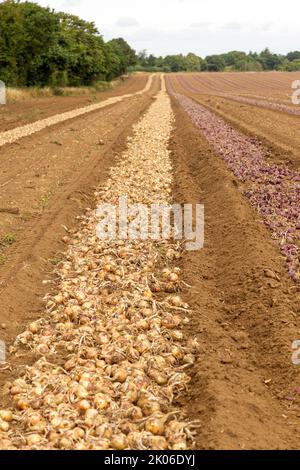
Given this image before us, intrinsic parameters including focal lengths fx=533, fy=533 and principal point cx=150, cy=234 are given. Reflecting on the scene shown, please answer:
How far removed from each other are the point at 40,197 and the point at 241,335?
5816 millimetres

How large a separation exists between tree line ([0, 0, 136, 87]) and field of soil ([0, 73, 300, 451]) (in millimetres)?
25318

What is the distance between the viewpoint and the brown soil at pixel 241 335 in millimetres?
3684

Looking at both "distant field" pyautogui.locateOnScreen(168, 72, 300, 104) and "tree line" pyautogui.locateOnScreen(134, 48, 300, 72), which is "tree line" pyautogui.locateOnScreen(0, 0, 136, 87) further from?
"tree line" pyautogui.locateOnScreen(134, 48, 300, 72)

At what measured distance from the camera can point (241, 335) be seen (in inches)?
197

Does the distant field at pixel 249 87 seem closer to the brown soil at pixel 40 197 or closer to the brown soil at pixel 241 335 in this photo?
the brown soil at pixel 40 197

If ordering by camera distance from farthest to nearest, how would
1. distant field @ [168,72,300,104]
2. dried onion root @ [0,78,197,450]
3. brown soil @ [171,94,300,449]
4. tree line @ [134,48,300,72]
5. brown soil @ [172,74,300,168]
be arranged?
tree line @ [134,48,300,72] < distant field @ [168,72,300,104] < brown soil @ [172,74,300,168] < brown soil @ [171,94,300,449] < dried onion root @ [0,78,197,450]

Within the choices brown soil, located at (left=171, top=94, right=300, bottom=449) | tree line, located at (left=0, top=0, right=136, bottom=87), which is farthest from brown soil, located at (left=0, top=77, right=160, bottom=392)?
tree line, located at (left=0, top=0, right=136, bottom=87)

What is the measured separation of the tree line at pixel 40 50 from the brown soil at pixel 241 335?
2893 cm

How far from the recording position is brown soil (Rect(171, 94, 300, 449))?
3.68m

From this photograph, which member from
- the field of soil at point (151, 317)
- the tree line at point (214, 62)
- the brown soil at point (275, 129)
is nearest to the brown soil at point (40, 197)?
the field of soil at point (151, 317)

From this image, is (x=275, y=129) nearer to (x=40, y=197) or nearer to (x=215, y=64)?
(x=40, y=197)

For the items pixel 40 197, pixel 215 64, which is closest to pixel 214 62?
pixel 215 64
